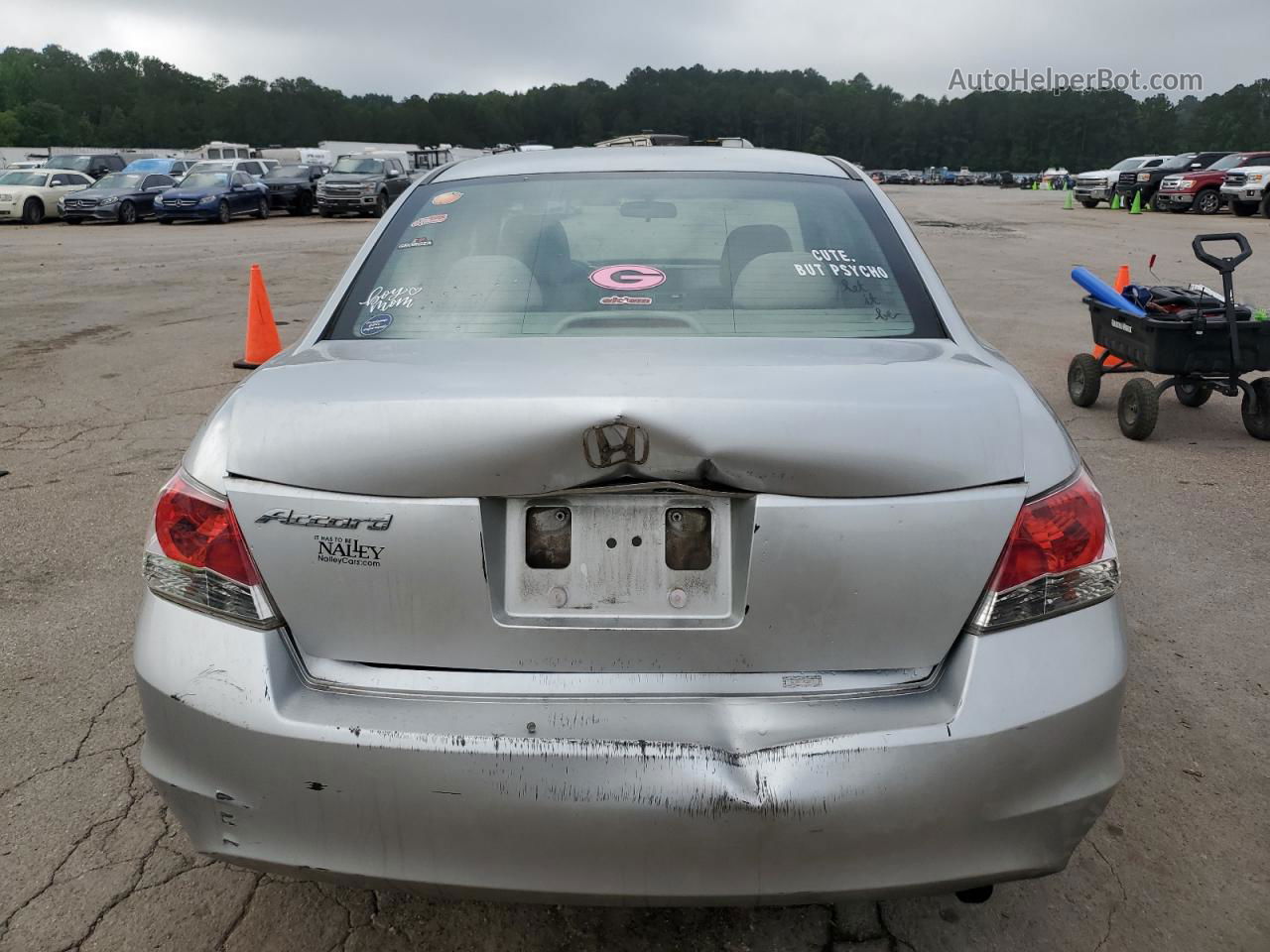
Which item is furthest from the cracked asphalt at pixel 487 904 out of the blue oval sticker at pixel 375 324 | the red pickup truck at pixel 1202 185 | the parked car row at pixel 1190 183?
the red pickup truck at pixel 1202 185

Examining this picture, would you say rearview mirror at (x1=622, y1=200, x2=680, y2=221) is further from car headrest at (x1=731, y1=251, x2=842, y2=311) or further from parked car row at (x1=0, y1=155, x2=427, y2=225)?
parked car row at (x1=0, y1=155, x2=427, y2=225)

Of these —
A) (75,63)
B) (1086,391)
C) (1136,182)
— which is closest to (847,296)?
(1086,391)

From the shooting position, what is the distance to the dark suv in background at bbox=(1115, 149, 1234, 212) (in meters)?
32.5

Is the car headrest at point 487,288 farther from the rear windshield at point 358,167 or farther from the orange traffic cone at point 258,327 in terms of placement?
the rear windshield at point 358,167

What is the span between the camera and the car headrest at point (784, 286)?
8.11 ft

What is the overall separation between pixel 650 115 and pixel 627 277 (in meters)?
99.2

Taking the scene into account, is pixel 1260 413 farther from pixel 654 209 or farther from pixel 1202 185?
pixel 1202 185

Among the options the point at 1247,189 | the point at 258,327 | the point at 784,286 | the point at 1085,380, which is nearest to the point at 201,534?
the point at 784,286

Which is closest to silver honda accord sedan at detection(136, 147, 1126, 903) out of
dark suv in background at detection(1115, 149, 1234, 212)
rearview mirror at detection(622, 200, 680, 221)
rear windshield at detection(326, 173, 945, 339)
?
rear windshield at detection(326, 173, 945, 339)

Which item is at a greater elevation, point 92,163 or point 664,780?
point 92,163

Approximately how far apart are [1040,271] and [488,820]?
1559 centimetres

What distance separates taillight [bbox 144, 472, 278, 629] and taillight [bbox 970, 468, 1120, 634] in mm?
1289

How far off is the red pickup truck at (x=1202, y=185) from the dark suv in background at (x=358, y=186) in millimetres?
23219

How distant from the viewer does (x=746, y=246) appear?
106 inches
